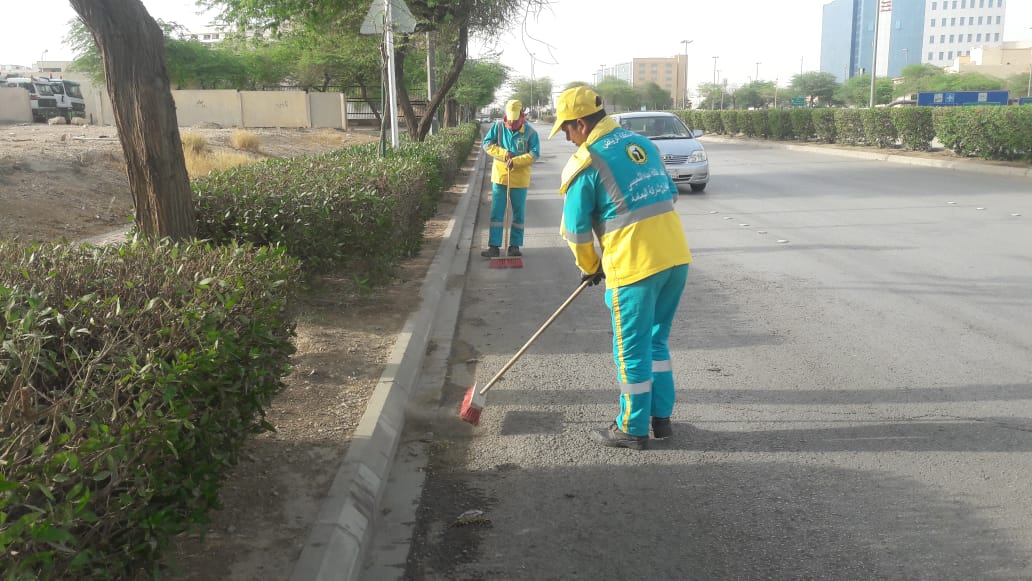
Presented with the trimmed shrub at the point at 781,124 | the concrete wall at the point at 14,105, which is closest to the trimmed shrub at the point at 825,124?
the trimmed shrub at the point at 781,124

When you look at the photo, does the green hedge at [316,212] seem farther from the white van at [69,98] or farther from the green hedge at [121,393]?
the white van at [69,98]

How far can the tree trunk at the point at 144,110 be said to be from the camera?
527 centimetres

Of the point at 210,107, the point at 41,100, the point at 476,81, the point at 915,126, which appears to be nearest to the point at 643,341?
the point at 915,126

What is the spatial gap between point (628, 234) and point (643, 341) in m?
0.54

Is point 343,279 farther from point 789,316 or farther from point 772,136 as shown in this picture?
point 772,136

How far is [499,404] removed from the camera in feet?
17.5

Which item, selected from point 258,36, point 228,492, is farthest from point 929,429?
point 258,36

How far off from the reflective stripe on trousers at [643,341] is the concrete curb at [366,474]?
1.26m

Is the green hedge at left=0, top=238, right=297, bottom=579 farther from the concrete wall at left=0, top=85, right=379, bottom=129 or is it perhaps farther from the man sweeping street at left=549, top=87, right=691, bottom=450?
the concrete wall at left=0, top=85, right=379, bottom=129

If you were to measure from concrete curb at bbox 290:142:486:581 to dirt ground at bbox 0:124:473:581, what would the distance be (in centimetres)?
7

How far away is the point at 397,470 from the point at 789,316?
4032 mm

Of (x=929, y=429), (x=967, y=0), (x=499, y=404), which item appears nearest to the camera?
(x=929, y=429)

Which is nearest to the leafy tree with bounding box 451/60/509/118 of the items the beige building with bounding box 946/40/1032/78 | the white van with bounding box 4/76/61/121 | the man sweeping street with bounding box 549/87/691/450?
the white van with bounding box 4/76/61/121

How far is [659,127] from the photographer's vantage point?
18.4 meters
